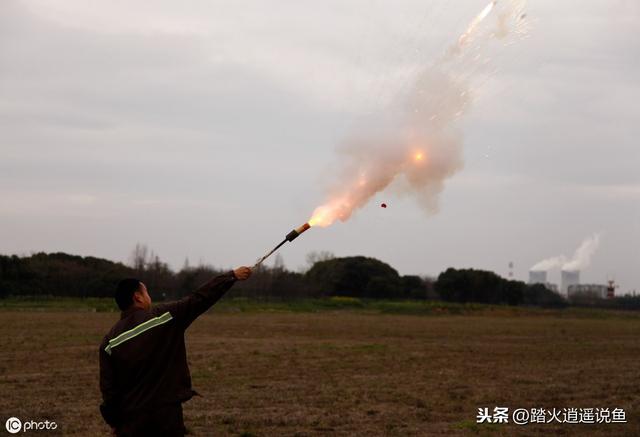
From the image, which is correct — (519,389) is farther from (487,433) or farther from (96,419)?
(96,419)

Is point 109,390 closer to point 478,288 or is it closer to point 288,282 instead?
point 288,282

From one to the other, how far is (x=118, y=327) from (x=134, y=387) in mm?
552

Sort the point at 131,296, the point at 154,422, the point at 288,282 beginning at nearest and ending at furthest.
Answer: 1. the point at 154,422
2. the point at 131,296
3. the point at 288,282

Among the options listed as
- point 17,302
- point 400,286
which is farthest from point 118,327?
point 400,286

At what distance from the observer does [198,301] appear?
7.12m

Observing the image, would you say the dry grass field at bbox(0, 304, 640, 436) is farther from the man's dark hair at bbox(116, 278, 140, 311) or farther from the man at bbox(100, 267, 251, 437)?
the man's dark hair at bbox(116, 278, 140, 311)

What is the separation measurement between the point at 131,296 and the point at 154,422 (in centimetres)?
114

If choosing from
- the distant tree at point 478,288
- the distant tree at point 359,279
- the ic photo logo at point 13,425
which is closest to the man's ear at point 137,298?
the ic photo logo at point 13,425

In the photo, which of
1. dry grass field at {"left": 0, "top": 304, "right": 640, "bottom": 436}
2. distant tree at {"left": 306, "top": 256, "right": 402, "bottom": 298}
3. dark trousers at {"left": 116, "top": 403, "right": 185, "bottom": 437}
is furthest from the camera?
distant tree at {"left": 306, "top": 256, "right": 402, "bottom": 298}

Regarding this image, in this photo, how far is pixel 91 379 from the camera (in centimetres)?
2016

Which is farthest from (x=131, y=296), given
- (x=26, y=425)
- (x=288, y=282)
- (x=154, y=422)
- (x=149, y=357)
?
(x=288, y=282)

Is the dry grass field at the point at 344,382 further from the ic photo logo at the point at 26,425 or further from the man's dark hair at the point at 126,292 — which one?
the man's dark hair at the point at 126,292

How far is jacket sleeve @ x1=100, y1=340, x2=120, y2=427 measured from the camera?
283 inches

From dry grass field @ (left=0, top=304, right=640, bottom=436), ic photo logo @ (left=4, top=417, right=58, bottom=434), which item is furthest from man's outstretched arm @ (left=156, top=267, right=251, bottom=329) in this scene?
ic photo logo @ (left=4, top=417, right=58, bottom=434)
